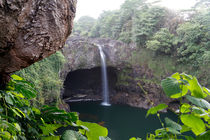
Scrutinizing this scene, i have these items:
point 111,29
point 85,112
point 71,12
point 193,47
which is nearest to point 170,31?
point 193,47

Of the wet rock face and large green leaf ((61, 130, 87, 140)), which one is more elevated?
the wet rock face

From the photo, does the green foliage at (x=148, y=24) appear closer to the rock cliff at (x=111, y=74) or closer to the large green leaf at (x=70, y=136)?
the rock cliff at (x=111, y=74)

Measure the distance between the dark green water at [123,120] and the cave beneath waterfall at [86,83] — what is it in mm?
2946

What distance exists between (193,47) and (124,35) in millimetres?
6043

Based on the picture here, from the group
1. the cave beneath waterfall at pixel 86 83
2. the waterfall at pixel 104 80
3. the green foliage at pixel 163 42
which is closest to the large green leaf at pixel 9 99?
the green foliage at pixel 163 42

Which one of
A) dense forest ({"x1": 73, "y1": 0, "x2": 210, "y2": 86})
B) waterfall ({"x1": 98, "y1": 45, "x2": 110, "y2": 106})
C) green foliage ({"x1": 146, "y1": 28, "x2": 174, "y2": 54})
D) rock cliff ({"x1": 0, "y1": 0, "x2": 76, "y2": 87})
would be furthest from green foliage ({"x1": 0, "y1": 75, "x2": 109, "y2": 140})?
waterfall ({"x1": 98, "y1": 45, "x2": 110, "y2": 106})

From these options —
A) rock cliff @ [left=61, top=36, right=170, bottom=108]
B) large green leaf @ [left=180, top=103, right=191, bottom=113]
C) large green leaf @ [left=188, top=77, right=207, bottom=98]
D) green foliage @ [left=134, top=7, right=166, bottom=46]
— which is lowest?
rock cliff @ [left=61, top=36, right=170, bottom=108]

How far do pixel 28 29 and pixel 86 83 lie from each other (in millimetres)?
15324

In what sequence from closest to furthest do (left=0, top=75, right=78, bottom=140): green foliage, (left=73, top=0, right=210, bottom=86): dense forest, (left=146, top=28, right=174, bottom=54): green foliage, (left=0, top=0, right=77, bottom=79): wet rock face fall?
1. (left=0, top=75, right=78, bottom=140): green foliage
2. (left=0, top=0, right=77, bottom=79): wet rock face
3. (left=73, top=0, right=210, bottom=86): dense forest
4. (left=146, top=28, right=174, bottom=54): green foliage

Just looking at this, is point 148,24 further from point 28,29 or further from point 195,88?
point 195,88

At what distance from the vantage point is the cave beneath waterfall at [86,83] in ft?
51.0

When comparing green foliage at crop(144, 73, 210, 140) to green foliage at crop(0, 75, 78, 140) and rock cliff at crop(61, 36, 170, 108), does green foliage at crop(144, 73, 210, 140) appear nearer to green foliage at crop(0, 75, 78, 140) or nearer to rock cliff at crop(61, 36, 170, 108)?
green foliage at crop(0, 75, 78, 140)

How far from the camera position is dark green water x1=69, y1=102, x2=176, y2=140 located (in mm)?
8258

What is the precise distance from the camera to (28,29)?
123 centimetres
